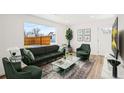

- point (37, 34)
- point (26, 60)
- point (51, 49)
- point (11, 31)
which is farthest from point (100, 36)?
point (11, 31)

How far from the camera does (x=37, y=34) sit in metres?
4.16

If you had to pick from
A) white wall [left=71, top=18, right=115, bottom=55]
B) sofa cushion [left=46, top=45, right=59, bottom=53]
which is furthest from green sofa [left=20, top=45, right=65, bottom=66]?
white wall [left=71, top=18, right=115, bottom=55]

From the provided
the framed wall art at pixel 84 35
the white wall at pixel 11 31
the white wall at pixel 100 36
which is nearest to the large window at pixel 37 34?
the white wall at pixel 11 31

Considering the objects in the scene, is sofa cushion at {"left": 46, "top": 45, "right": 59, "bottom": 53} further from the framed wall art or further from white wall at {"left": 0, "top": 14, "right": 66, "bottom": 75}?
the framed wall art

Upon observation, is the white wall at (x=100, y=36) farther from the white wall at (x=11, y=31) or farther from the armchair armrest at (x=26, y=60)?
the armchair armrest at (x=26, y=60)

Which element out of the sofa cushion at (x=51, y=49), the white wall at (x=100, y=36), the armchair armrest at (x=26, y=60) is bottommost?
the armchair armrest at (x=26, y=60)

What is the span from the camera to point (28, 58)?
3.04 metres

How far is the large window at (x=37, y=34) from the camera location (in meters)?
3.70

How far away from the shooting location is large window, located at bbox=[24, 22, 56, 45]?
370 cm

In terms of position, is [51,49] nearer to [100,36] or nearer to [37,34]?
[37,34]

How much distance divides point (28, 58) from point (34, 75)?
1.22 meters
